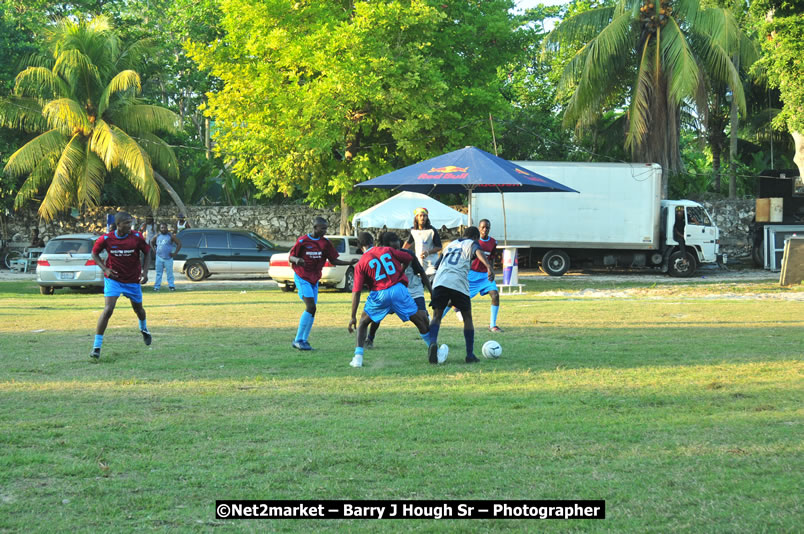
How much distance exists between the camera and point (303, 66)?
1062 inches

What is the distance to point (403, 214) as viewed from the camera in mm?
23625

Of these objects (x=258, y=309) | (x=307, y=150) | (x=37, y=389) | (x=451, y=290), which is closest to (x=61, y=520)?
(x=37, y=389)

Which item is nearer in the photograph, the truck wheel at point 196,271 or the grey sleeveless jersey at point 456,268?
the grey sleeveless jersey at point 456,268

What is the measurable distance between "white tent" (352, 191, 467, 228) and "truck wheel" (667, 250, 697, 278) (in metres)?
7.34

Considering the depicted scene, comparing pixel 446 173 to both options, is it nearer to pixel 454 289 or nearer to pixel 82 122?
pixel 454 289

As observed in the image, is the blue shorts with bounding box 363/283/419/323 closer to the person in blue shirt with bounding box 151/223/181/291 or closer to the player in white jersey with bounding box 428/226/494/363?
the player in white jersey with bounding box 428/226/494/363

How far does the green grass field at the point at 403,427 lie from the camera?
183 inches

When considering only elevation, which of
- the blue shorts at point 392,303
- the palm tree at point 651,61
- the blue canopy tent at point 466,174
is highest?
the palm tree at point 651,61

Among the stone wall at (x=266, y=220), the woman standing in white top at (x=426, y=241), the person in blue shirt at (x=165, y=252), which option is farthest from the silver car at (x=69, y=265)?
the stone wall at (x=266, y=220)

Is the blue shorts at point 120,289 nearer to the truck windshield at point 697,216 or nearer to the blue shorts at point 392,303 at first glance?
the blue shorts at point 392,303

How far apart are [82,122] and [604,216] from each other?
58.6 feet

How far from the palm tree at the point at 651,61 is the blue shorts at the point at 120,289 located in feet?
69.8

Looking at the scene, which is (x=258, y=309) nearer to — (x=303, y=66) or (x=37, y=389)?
(x=37, y=389)

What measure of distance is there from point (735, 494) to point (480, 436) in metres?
1.88
